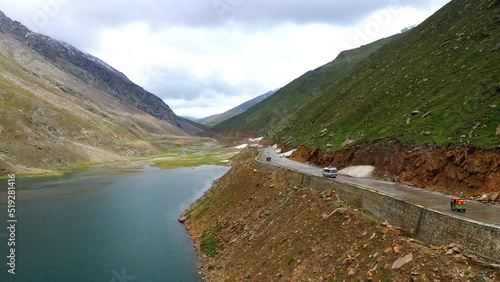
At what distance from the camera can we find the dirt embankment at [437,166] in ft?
94.7

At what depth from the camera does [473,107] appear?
119 feet

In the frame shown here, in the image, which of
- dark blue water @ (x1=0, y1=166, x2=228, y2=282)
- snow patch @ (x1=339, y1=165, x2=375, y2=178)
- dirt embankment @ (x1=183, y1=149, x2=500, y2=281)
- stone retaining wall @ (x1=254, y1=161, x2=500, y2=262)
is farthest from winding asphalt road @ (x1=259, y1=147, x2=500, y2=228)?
dark blue water @ (x1=0, y1=166, x2=228, y2=282)

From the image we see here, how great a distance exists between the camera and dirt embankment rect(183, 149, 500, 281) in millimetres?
19547

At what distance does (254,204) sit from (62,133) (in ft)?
461

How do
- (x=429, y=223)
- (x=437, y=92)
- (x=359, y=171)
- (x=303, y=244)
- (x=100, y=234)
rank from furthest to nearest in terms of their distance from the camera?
(x=100, y=234), (x=437, y=92), (x=359, y=171), (x=303, y=244), (x=429, y=223)

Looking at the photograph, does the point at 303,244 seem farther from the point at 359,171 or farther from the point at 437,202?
the point at 359,171

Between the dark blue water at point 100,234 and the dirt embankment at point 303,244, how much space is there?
4401mm

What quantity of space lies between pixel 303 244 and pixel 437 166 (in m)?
15.1

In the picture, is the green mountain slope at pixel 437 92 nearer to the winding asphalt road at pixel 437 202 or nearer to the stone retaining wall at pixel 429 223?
the winding asphalt road at pixel 437 202

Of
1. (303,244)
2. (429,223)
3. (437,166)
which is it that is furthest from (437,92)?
(429,223)

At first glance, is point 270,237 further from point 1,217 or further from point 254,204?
point 1,217

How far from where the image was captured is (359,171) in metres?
45.2

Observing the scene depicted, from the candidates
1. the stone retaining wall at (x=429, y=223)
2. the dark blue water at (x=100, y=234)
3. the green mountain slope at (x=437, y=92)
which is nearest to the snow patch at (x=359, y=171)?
the green mountain slope at (x=437, y=92)

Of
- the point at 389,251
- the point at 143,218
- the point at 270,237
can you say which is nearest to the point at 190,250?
the point at 270,237
